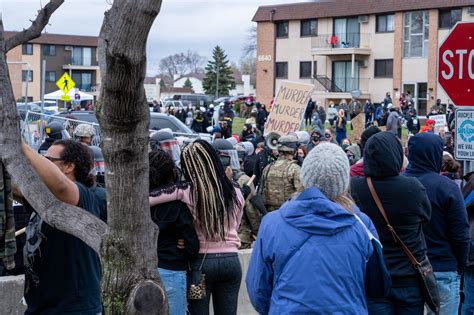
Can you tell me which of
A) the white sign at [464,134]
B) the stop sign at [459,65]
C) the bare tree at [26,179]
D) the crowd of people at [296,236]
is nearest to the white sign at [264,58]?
the stop sign at [459,65]

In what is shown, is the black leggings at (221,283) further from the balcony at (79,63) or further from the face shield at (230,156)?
the balcony at (79,63)

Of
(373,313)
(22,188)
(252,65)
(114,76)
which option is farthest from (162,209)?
(252,65)

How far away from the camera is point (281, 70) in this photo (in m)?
64.0

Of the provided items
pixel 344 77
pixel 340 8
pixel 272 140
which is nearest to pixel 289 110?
pixel 272 140

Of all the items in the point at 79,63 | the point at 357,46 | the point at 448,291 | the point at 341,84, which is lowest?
the point at 448,291

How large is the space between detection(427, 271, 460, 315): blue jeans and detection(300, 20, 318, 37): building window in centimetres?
5610

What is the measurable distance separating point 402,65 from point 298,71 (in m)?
9.20

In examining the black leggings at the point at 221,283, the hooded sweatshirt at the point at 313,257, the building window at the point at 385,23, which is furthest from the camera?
the building window at the point at 385,23

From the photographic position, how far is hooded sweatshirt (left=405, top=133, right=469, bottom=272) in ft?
19.9

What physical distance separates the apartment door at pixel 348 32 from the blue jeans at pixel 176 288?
177 ft

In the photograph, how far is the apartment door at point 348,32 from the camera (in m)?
Result: 58.8

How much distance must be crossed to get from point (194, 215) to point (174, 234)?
0.19 m

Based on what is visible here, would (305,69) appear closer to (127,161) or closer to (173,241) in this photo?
(173,241)

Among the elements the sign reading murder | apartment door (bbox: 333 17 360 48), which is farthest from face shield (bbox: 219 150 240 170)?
apartment door (bbox: 333 17 360 48)
